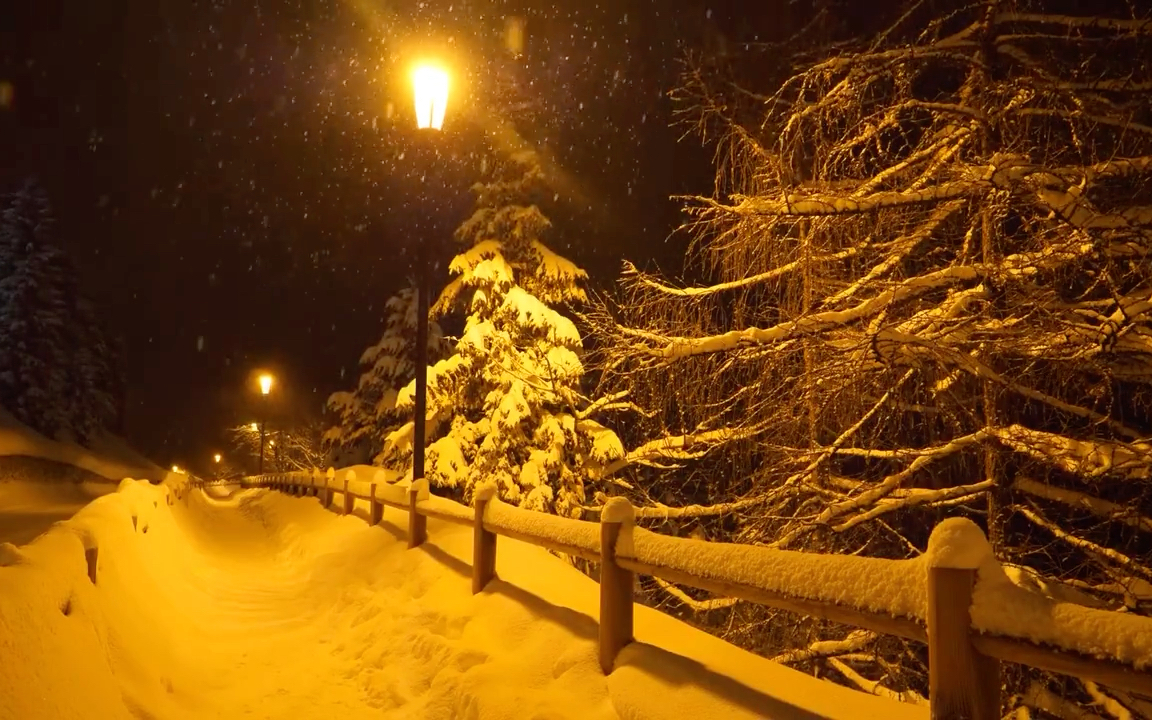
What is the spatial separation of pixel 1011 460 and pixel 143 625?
21.9ft

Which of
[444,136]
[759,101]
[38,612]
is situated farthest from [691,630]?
[444,136]

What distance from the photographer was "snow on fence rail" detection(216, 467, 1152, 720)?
8.51 feet

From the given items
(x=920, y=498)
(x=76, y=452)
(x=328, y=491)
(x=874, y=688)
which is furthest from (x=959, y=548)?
(x=76, y=452)

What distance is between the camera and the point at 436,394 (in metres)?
16.6

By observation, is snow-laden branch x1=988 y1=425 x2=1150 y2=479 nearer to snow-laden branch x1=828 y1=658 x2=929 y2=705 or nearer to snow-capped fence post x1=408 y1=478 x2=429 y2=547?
snow-laden branch x1=828 y1=658 x2=929 y2=705

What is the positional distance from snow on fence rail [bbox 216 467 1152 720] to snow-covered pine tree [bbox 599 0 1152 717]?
200 centimetres

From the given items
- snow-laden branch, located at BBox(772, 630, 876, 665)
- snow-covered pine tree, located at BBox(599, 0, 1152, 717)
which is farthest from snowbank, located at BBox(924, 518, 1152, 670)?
snow-laden branch, located at BBox(772, 630, 876, 665)

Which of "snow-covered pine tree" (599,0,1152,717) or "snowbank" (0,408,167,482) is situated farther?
"snowbank" (0,408,167,482)

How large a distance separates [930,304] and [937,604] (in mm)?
3901

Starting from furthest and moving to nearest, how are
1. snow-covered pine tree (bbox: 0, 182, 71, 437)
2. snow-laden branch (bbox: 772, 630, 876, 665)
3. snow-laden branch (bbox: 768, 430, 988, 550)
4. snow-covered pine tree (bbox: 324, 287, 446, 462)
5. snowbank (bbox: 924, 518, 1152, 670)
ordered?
snow-covered pine tree (bbox: 0, 182, 71, 437)
snow-covered pine tree (bbox: 324, 287, 446, 462)
snow-laden branch (bbox: 772, 630, 876, 665)
snow-laden branch (bbox: 768, 430, 988, 550)
snowbank (bbox: 924, 518, 1152, 670)

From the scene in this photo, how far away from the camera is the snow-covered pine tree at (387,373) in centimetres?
2414

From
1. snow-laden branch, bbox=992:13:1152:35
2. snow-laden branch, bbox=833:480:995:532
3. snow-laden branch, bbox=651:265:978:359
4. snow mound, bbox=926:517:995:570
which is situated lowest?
snow-laden branch, bbox=833:480:995:532

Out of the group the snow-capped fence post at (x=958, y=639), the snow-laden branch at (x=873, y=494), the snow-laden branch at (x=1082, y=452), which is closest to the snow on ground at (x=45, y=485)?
the snow-laden branch at (x=873, y=494)

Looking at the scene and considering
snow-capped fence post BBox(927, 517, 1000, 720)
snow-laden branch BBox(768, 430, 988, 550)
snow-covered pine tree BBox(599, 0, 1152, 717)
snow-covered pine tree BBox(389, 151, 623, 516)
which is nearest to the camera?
snow-capped fence post BBox(927, 517, 1000, 720)
